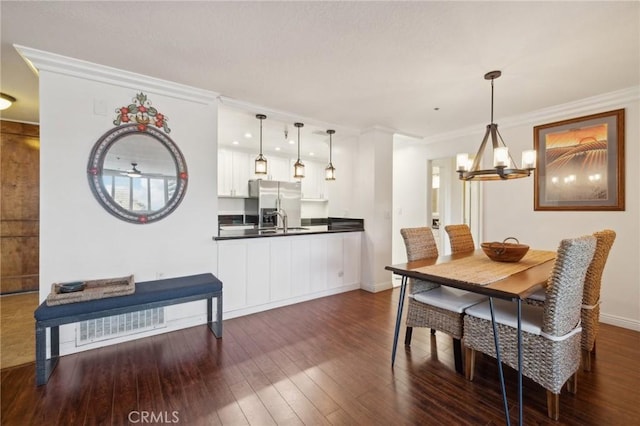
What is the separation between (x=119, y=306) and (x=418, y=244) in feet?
8.50

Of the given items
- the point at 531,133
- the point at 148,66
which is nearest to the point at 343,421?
the point at 148,66

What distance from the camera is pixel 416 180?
5.05m

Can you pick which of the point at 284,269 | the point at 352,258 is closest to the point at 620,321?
the point at 352,258

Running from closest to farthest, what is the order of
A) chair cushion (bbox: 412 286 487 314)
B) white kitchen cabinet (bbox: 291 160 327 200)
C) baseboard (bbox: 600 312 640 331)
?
1. chair cushion (bbox: 412 286 487 314)
2. baseboard (bbox: 600 312 640 331)
3. white kitchen cabinet (bbox: 291 160 327 200)

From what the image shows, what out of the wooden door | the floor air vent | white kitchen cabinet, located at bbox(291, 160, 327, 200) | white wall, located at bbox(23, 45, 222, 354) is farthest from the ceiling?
white kitchen cabinet, located at bbox(291, 160, 327, 200)

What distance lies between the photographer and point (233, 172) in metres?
5.57

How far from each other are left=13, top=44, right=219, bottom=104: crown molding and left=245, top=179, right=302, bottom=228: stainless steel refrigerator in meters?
2.61

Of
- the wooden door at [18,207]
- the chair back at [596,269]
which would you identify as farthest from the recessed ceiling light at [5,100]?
the chair back at [596,269]

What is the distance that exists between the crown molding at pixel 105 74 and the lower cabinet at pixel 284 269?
1.58 meters

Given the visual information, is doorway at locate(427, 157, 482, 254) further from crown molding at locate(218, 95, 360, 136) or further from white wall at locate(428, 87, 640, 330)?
crown molding at locate(218, 95, 360, 136)

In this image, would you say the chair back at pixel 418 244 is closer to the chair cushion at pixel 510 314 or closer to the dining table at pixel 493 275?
the dining table at pixel 493 275

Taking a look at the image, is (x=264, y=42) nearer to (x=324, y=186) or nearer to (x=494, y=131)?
(x=494, y=131)

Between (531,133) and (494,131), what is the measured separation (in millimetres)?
1704

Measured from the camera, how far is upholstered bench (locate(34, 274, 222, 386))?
198 centimetres
